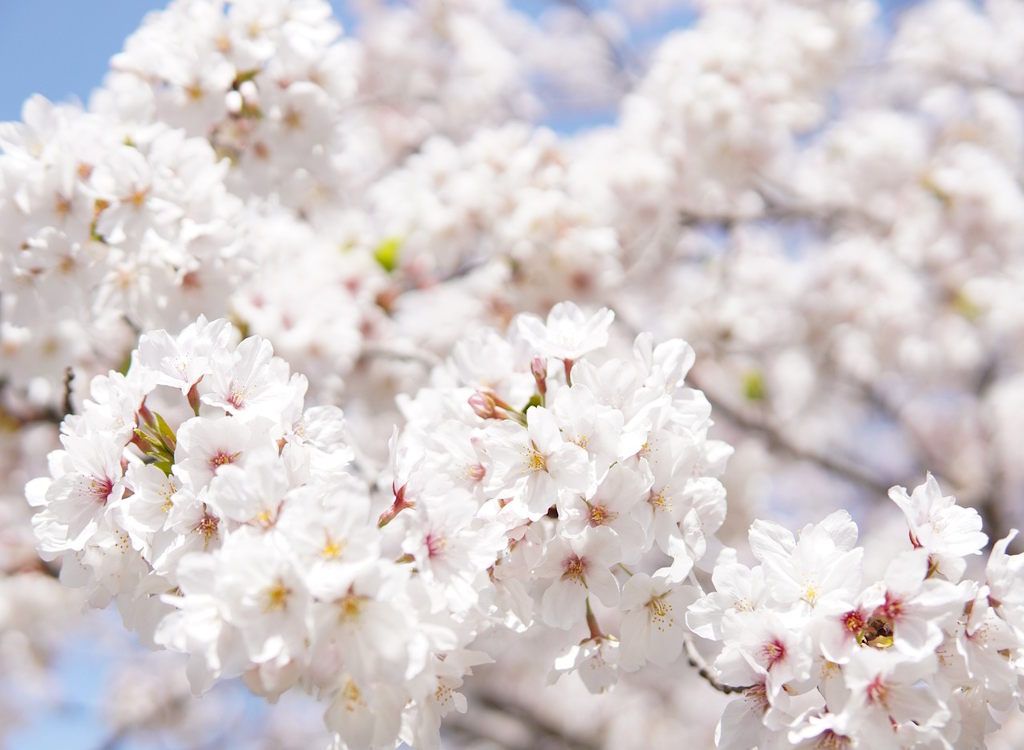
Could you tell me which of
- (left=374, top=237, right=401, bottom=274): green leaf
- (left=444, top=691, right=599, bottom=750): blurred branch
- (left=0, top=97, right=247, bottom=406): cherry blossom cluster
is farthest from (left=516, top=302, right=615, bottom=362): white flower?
(left=444, top=691, right=599, bottom=750): blurred branch

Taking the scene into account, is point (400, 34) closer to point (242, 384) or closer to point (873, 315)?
point (873, 315)

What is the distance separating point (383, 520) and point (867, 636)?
0.87m

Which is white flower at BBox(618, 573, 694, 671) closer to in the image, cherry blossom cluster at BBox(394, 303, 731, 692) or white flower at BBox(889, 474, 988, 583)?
cherry blossom cluster at BBox(394, 303, 731, 692)

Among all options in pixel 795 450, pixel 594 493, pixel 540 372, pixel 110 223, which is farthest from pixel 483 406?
pixel 795 450

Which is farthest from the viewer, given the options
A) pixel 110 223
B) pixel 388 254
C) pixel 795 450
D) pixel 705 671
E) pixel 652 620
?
pixel 795 450

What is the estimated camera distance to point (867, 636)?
1371 millimetres

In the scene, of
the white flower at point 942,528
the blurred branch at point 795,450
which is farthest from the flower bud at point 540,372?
the blurred branch at point 795,450

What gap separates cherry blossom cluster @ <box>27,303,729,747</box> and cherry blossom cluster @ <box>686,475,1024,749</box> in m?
0.16

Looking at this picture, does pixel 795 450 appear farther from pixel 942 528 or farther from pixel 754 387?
pixel 942 528

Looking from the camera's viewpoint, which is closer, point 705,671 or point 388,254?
point 705,671

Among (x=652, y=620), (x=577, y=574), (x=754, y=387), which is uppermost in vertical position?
(x=577, y=574)

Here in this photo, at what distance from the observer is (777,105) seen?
4207 mm

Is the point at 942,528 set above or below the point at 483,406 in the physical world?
below

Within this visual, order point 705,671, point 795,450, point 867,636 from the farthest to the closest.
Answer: point 795,450 < point 705,671 < point 867,636
